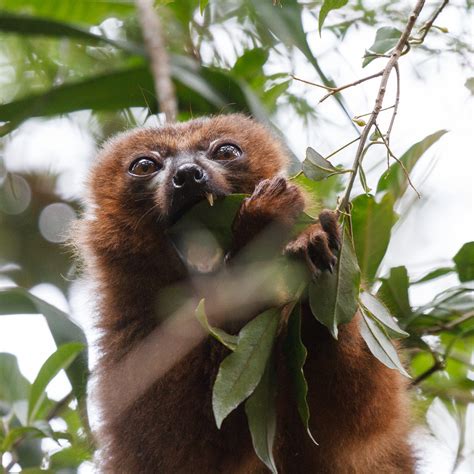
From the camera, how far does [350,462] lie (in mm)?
3141

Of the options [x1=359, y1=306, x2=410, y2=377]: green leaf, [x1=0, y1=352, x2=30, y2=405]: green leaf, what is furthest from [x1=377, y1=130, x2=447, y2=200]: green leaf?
[x1=0, y1=352, x2=30, y2=405]: green leaf

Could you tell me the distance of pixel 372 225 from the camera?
311cm

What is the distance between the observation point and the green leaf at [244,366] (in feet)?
6.78

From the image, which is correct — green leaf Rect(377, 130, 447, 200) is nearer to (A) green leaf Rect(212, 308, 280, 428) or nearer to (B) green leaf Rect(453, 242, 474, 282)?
(B) green leaf Rect(453, 242, 474, 282)

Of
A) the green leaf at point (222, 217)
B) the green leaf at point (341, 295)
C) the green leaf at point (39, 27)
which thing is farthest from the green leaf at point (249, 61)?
the green leaf at point (341, 295)

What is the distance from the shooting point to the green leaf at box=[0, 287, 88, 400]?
11.5ft

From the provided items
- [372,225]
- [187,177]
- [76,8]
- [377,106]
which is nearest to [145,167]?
[187,177]

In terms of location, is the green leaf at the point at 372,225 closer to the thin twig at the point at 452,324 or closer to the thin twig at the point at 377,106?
the thin twig at the point at 452,324

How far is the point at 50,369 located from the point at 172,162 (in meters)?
1.02

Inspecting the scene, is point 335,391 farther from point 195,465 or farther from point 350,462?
point 195,465

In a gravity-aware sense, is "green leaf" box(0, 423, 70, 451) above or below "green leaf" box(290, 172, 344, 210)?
below

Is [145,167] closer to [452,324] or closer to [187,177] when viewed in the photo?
[187,177]

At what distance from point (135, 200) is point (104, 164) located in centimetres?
41

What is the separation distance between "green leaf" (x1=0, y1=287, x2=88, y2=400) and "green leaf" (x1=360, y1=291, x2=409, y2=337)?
1597 millimetres
